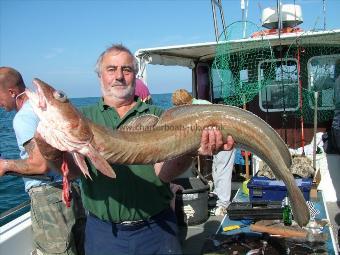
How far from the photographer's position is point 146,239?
3.07 meters

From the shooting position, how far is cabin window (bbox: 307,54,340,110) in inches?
338

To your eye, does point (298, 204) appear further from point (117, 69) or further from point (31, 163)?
point (31, 163)

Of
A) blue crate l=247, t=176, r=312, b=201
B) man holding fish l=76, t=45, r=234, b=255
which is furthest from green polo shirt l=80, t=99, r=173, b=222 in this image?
blue crate l=247, t=176, r=312, b=201

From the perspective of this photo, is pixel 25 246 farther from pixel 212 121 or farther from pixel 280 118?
pixel 280 118

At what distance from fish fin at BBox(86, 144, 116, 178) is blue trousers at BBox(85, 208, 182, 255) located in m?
0.63

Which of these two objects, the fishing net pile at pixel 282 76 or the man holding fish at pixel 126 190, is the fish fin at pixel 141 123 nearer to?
the man holding fish at pixel 126 190

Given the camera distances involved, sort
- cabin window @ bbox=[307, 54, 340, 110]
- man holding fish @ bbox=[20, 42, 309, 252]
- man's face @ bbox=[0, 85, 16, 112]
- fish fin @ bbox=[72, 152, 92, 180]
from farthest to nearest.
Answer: cabin window @ bbox=[307, 54, 340, 110]
man's face @ bbox=[0, 85, 16, 112]
man holding fish @ bbox=[20, 42, 309, 252]
fish fin @ bbox=[72, 152, 92, 180]

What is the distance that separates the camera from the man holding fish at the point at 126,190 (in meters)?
3.03

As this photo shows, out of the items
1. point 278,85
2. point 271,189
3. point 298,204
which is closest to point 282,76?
point 278,85

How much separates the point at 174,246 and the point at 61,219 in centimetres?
140

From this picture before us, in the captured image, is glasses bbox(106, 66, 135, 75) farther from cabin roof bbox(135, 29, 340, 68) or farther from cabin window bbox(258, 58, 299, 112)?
cabin window bbox(258, 58, 299, 112)

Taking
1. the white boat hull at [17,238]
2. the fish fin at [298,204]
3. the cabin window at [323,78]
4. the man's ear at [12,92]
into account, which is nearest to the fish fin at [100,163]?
the fish fin at [298,204]

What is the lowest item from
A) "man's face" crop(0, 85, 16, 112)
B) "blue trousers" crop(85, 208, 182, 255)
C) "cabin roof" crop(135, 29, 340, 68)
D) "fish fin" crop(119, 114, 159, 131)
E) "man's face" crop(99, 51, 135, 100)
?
"blue trousers" crop(85, 208, 182, 255)

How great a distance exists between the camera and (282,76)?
8.40 m
